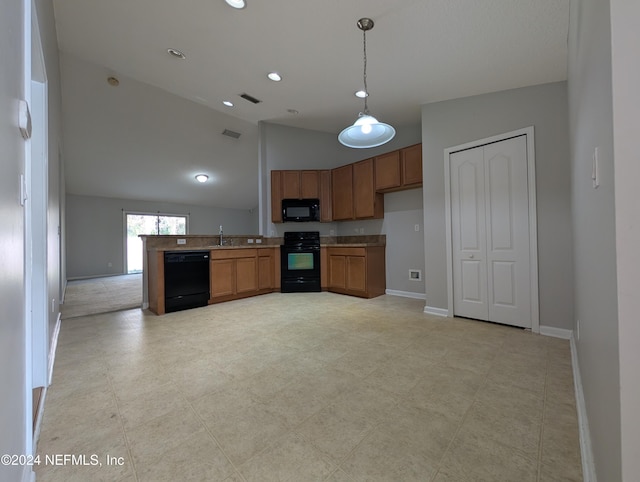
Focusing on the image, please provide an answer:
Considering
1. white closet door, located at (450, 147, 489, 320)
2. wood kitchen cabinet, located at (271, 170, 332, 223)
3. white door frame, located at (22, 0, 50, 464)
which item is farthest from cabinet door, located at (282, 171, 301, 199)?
white door frame, located at (22, 0, 50, 464)

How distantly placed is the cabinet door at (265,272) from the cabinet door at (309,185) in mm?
1377

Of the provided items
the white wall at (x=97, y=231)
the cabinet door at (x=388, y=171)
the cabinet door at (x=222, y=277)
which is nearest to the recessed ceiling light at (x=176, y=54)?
the cabinet door at (x=222, y=277)

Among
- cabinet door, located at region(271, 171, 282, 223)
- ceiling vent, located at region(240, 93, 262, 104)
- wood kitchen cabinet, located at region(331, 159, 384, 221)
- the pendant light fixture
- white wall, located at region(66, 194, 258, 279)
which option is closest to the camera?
the pendant light fixture

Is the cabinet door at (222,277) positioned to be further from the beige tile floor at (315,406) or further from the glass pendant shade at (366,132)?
the glass pendant shade at (366,132)

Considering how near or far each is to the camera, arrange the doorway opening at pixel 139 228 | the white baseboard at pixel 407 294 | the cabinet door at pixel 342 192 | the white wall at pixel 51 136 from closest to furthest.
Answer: the white wall at pixel 51 136 → the white baseboard at pixel 407 294 → the cabinet door at pixel 342 192 → the doorway opening at pixel 139 228

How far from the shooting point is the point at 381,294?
186 inches

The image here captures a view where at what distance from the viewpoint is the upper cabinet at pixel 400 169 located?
13.1 ft

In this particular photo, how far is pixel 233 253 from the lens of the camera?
4.43 meters

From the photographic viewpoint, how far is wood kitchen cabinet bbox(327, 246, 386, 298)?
14.6 ft

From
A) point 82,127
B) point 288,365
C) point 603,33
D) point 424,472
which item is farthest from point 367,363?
point 82,127

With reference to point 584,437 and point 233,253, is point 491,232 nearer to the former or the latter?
point 584,437

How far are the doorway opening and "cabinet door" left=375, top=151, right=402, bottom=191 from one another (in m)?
7.84

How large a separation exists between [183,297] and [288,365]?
8.09 ft

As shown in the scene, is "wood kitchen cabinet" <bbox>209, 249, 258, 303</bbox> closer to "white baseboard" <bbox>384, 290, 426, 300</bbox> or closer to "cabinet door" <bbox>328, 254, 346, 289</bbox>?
"cabinet door" <bbox>328, 254, 346, 289</bbox>
